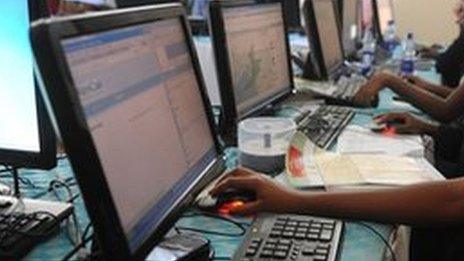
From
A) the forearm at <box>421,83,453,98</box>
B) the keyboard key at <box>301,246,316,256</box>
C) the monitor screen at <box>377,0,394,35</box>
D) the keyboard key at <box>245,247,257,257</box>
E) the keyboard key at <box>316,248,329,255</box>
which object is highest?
the keyboard key at <box>245,247,257,257</box>

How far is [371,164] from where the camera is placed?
1430mm

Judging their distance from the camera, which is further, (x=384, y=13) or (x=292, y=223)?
(x=384, y=13)

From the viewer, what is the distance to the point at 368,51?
11.6 ft

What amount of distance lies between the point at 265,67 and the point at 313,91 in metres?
0.60

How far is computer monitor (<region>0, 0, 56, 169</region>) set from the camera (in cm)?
97

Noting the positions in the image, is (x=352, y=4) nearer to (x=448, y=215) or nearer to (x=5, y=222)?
(x=448, y=215)

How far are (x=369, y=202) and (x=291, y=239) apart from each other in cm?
20

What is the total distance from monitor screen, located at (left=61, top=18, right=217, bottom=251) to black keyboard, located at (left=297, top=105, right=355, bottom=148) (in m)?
0.67

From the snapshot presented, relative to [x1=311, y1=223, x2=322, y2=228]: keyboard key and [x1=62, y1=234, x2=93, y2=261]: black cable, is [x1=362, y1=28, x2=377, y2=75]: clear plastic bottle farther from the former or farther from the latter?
[x1=62, y1=234, x2=93, y2=261]: black cable

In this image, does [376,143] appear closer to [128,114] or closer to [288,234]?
[288,234]

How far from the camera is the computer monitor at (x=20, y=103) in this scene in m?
0.97

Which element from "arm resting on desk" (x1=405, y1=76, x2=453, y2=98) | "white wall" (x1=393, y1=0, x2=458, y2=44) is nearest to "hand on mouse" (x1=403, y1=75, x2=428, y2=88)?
"arm resting on desk" (x1=405, y1=76, x2=453, y2=98)

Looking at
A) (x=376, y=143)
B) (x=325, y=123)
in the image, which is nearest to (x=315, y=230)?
(x=376, y=143)

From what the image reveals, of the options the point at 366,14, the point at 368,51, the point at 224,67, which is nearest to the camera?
the point at 224,67
